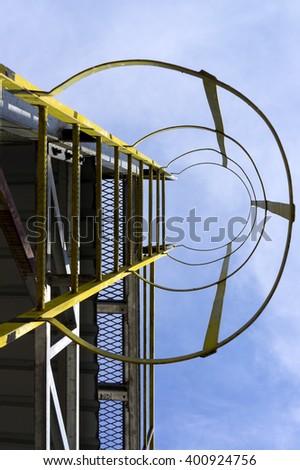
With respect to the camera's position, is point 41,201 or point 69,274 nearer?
point 41,201

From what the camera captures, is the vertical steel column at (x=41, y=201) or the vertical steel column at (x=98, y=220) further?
the vertical steel column at (x=98, y=220)

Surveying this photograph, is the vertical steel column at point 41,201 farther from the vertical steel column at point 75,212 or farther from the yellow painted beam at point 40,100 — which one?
the vertical steel column at point 75,212

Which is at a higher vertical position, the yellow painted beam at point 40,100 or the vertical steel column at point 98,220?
the yellow painted beam at point 40,100

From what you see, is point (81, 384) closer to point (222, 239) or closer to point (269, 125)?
point (222, 239)

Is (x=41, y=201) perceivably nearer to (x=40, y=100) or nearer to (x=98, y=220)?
(x=40, y=100)

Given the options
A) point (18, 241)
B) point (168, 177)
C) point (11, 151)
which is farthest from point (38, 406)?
point (168, 177)

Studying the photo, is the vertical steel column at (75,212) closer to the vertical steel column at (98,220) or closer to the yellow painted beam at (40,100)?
the yellow painted beam at (40,100)

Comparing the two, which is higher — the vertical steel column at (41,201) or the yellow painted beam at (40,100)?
the yellow painted beam at (40,100)

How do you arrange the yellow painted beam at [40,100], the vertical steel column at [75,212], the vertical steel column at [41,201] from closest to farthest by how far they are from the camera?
1. the yellow painted beam at [40,100]
2. the vertical steel column at [41,201]
3. the vertical steel column at [75,212]

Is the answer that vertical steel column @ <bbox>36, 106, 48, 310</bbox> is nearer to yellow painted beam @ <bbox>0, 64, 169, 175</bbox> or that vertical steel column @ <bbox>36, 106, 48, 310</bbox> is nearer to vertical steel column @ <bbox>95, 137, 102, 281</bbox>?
yellow painted beam @ <bbox>0, 64, 169, 175</bbox>

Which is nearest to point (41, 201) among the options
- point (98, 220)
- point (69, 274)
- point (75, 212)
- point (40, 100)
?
point (75, 212)

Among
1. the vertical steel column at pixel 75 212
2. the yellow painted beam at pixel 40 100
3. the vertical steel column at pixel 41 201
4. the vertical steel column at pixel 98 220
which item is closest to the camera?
the yellow painted beam at pixel 40 100

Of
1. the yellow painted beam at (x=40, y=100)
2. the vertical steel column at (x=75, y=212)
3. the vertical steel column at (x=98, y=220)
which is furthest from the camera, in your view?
the vertical steel column at (x=98, y=220)

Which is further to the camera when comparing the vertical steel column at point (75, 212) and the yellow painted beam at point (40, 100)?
the vertical steel column at point (75, 212)
